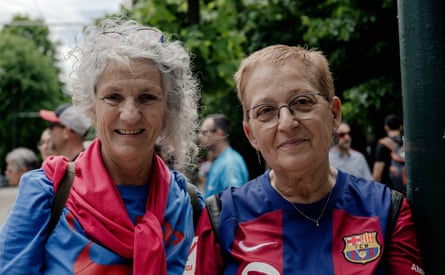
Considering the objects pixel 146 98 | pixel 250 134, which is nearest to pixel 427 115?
pixel 250 134

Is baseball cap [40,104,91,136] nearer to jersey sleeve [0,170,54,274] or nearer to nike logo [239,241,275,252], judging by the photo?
jersey sleeve [0,170,54,274]

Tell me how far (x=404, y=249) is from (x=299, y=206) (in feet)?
1.34

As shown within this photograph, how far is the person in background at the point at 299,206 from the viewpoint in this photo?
174 centimetres

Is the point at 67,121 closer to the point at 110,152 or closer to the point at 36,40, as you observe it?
the point at 110,152

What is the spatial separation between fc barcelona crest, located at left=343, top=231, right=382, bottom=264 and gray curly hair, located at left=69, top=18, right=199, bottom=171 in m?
1.09

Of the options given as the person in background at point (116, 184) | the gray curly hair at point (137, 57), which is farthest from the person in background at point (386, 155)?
the person in background at point (116, 184)

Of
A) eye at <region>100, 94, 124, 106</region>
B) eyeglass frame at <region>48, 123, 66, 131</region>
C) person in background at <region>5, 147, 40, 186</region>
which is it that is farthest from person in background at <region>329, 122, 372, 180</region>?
eye at <region>100, 94, 124, 106</region>

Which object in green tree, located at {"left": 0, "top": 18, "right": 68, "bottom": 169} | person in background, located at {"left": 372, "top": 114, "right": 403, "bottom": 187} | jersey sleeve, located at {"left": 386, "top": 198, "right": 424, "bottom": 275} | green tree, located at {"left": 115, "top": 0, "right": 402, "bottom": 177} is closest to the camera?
jersey sleeve, located at {"left": 386, "top": 198, "right": 424, "bottom": 275}

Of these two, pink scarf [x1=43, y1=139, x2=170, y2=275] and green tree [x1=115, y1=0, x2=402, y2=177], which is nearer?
pink scarf [x1=43, y1=139, x2=170, y2=275]

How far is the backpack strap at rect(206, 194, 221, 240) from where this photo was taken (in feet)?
6.27

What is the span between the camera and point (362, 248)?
5.70 feet

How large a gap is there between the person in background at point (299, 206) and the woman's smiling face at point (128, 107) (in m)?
0.44

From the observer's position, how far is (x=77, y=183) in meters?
2.08

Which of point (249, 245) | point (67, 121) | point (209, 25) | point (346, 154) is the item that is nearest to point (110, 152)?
point (249, 245)
